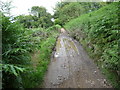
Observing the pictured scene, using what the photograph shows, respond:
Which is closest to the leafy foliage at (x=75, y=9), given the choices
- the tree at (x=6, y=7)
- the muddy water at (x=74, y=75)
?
the muddy water at (x=74, y=75)

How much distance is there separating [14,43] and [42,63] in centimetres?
186

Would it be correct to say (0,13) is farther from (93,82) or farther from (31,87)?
(93,82)

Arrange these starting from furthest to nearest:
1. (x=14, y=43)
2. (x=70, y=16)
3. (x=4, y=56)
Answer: (x=70, y=16), (x=14, y=43), (x=4, y=56)

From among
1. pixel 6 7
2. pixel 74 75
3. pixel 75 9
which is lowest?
pixel 74 75

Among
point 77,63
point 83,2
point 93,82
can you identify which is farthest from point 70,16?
point 93,82

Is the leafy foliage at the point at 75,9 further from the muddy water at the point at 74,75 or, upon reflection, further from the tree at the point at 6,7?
the tree at the point at 6,7

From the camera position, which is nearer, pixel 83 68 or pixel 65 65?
pixel 83 68

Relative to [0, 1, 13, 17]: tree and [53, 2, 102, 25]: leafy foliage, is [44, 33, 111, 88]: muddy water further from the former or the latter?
[53, 2, 102, 25]: leafy foliage

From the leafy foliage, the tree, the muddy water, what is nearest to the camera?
the tree

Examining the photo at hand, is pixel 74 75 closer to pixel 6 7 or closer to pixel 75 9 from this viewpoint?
pixel 6 7

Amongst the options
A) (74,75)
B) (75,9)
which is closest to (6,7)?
(74,75)

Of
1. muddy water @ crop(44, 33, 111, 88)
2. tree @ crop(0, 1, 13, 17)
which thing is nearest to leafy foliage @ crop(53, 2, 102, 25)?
muddy water @ crop(44, 33, 111, 88)

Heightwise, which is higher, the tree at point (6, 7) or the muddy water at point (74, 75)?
the tree at point (6, 7)

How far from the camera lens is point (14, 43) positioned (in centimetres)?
222
